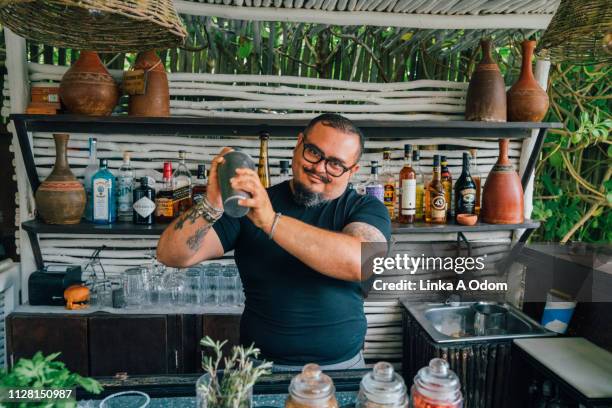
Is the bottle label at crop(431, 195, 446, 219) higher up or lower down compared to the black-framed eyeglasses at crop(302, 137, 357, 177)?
lower down

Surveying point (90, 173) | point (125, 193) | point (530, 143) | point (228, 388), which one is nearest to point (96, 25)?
point (228, 388)

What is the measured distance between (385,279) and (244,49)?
4.88ft

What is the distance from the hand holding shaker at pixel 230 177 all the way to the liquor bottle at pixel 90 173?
1484mm

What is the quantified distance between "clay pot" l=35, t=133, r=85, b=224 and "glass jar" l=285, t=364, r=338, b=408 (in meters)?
1.69

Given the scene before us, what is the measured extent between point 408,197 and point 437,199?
149 millimetres

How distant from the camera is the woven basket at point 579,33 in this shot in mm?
1143

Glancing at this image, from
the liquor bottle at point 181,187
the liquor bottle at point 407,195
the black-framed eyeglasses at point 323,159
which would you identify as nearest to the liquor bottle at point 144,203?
the liquor bottle at point 181,187

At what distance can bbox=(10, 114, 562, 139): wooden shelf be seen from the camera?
2.11 meters

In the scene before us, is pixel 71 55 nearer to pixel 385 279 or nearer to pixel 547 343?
pixel 385 279

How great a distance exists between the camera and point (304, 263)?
1469 millimetres

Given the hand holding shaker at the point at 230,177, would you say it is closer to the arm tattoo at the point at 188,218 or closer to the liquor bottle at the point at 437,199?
the arm tattoo at the point at 188,218

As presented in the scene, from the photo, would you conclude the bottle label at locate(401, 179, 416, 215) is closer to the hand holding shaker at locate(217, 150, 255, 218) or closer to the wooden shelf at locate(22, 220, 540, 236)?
the wooden shelf at locate(22, 220, 540, 236)

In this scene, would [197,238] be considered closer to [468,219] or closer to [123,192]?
[123,192]

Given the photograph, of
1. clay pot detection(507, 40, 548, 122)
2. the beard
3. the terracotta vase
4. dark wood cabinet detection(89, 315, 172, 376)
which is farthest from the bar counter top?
clay pot detection(507, 40, 548, 122)
